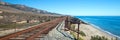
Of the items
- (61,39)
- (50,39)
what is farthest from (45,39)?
(61,39)

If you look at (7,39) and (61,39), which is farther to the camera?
(61,39)

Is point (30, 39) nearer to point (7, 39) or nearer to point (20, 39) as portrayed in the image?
point (20, 39)

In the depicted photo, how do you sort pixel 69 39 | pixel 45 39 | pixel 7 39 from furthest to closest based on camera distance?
pixel 69 39 → pixel 45 39 → pixel 7 39

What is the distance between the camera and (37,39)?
340 inches

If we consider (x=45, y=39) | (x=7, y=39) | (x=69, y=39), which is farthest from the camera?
(x=69, y=39)

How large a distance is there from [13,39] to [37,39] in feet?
3.91

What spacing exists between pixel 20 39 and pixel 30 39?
22.3 inches

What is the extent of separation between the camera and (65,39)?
912 centimetres

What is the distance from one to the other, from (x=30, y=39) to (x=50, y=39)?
1127 millimetres

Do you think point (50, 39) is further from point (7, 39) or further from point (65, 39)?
point (7, 39)

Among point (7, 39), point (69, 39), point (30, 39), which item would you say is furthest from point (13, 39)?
point (69, 39)

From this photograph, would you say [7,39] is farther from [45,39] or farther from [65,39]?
[65,39]

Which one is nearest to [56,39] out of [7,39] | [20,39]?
[20,39]

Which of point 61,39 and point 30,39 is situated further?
point 61,39
